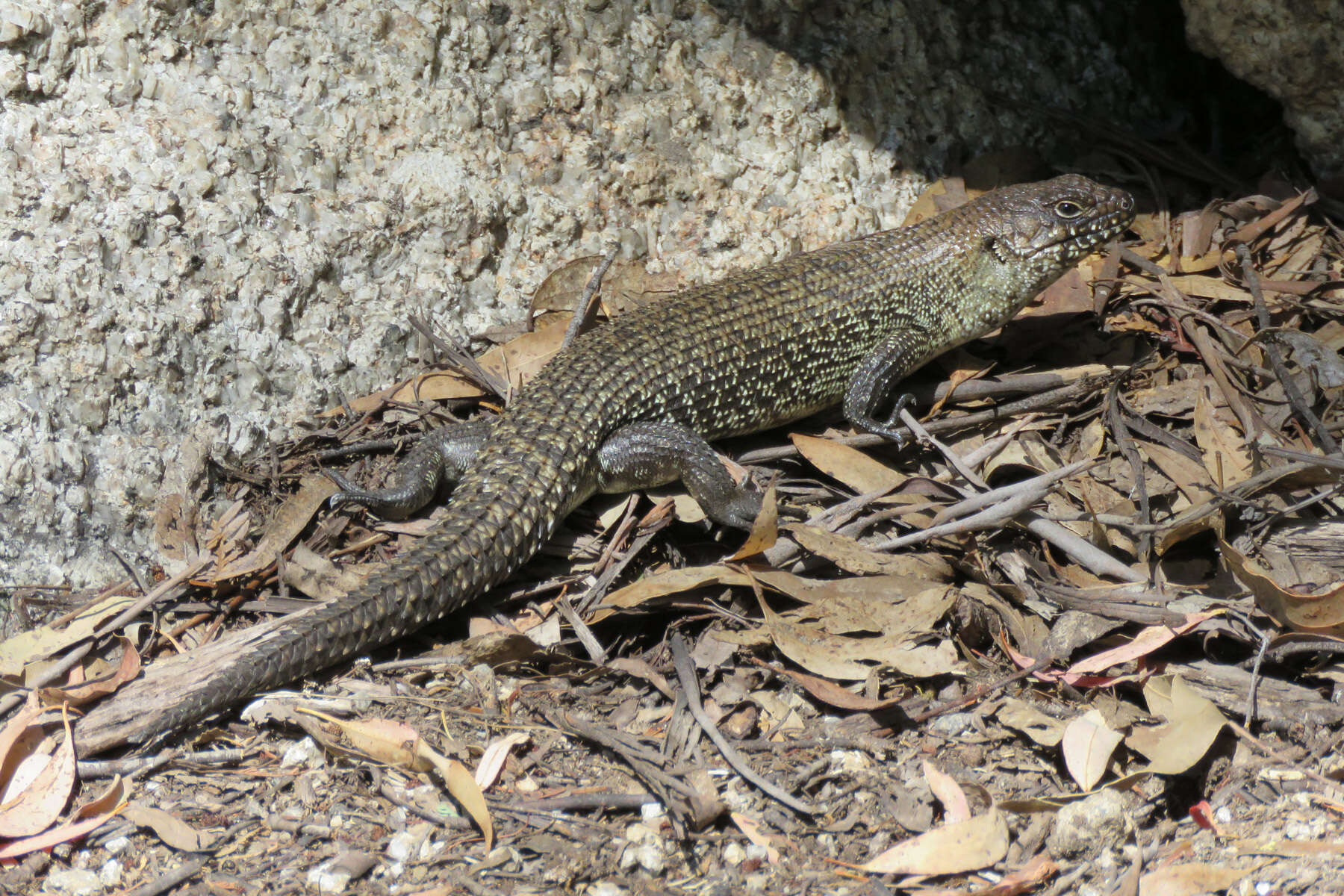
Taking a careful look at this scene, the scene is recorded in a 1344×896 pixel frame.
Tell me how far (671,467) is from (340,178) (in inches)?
68.1

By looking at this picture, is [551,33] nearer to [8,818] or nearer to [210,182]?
[210,182]

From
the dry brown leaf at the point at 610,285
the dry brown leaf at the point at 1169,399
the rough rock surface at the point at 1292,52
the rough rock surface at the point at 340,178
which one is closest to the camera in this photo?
the rough rock surface at the point at 340,178

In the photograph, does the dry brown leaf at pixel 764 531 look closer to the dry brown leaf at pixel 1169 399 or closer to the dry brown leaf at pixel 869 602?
the dry brown leaf at pixel 869 602

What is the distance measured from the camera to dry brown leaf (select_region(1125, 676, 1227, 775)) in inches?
115

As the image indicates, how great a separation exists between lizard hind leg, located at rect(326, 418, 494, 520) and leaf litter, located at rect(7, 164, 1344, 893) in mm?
133

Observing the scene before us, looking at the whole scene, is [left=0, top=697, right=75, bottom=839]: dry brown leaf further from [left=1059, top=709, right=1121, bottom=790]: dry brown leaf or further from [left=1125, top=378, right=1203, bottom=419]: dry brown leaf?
[left=1125, top=378, right=1203, bottom=419]: dry brown leaf

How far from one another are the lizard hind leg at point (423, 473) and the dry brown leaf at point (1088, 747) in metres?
2.25

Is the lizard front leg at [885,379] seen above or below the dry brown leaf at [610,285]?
below

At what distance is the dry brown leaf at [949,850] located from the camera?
8.87 ft

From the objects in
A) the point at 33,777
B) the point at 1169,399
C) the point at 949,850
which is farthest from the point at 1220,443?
the point at 33,777

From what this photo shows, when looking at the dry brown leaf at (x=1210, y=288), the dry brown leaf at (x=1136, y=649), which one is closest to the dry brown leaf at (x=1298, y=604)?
the dry brown leaf at (x=1136, y=649)

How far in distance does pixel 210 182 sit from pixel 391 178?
0.68 meters

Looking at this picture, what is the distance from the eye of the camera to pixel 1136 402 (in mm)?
4336

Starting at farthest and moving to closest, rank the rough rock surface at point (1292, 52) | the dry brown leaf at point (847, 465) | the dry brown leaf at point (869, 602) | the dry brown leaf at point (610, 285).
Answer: the rough rock surface at point (1292, 52) < the dry brown leaf at point (610, 285) < the dry brown leaf at point (847, 465) < the dry brown leaf at point (869, 602)
